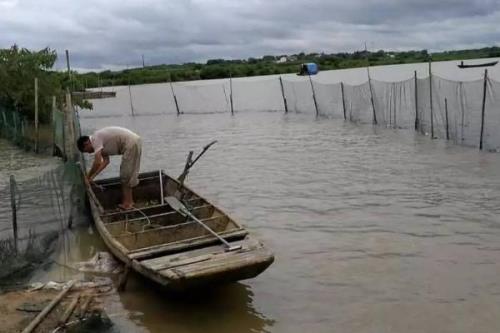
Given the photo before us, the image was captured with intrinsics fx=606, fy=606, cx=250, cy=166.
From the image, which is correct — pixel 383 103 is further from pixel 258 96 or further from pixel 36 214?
pixel 258 96

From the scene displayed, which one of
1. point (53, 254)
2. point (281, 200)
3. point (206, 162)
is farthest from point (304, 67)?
point (53, 254)

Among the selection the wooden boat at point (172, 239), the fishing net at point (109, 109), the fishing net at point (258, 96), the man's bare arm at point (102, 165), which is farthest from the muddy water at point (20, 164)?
the fishing net at point (258, 96)

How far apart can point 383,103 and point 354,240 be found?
658 inches

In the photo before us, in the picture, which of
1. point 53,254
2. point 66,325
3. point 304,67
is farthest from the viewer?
point 304,67

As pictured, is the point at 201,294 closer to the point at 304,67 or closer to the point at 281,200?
the point at 281,200

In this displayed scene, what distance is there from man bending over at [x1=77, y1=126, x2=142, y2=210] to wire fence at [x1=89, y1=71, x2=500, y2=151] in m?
9.04

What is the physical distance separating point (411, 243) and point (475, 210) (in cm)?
212

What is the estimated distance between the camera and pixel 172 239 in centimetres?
723

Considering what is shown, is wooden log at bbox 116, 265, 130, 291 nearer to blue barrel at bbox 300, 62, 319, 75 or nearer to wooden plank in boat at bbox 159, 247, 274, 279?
wooden plank in boat at bbox 159, 247, 274, 279

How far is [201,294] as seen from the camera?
252 inches

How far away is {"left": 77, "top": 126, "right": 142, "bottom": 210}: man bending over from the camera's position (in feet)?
27.5

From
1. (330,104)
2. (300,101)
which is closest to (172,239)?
(330,104)

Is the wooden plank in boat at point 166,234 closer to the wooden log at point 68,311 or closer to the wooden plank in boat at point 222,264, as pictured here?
the wooden log at point 68,311

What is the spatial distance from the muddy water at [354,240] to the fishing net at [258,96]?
18.2 meters
